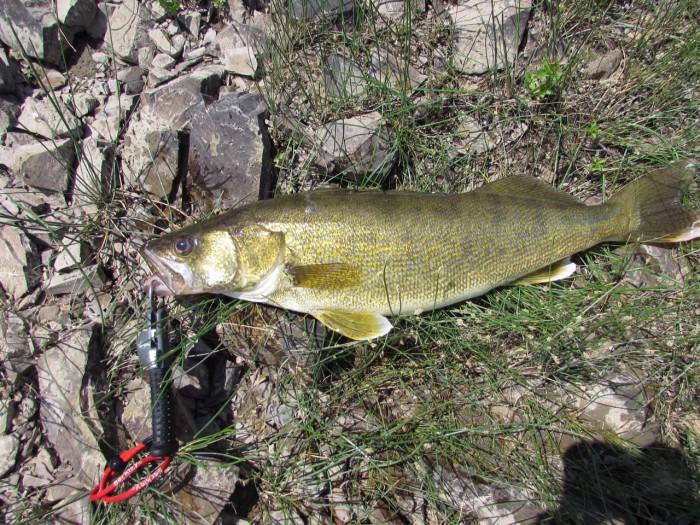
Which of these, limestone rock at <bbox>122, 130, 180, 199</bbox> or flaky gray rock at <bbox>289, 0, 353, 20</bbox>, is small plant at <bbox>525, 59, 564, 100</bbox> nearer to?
flaky gray rock at <bbox>289, 0, 353, 20</bbox>

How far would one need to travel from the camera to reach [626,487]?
3406 mm

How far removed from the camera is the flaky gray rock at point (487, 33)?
13.4 feet

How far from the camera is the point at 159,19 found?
4.26m

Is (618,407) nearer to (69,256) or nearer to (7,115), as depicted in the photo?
(69,256)

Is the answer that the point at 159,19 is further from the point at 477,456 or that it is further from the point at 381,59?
the point at 477,456

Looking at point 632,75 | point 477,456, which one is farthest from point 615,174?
point 477,456

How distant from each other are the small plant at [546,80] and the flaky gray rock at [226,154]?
2.57 m

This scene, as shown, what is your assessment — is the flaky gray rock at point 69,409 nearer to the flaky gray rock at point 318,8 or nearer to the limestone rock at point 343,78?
the limestone rock at point 343,78

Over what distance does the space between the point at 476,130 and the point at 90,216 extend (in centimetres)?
369

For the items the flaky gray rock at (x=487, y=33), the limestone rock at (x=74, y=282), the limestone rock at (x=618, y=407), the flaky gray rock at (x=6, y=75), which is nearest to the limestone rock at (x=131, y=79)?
the flaky gray rock at (x=6, y=75)

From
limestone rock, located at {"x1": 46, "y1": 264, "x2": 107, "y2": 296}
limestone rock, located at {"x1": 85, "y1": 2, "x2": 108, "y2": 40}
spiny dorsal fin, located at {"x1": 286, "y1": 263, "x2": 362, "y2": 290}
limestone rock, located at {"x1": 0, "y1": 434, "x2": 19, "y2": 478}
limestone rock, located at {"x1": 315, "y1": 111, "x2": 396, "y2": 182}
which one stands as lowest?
limestone rock, located at {"x1": 0, "y1": 434, "x2": 19, "y2": 478}

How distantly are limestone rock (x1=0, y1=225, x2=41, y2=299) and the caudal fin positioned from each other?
509 centimetres

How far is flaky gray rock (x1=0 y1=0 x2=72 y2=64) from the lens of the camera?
12.7ft

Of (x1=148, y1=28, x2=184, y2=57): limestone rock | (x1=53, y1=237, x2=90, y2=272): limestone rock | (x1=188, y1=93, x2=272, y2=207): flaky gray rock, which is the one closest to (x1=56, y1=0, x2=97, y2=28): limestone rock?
(x1=148, y1=28, x2=184, y2=57): limestone rock
